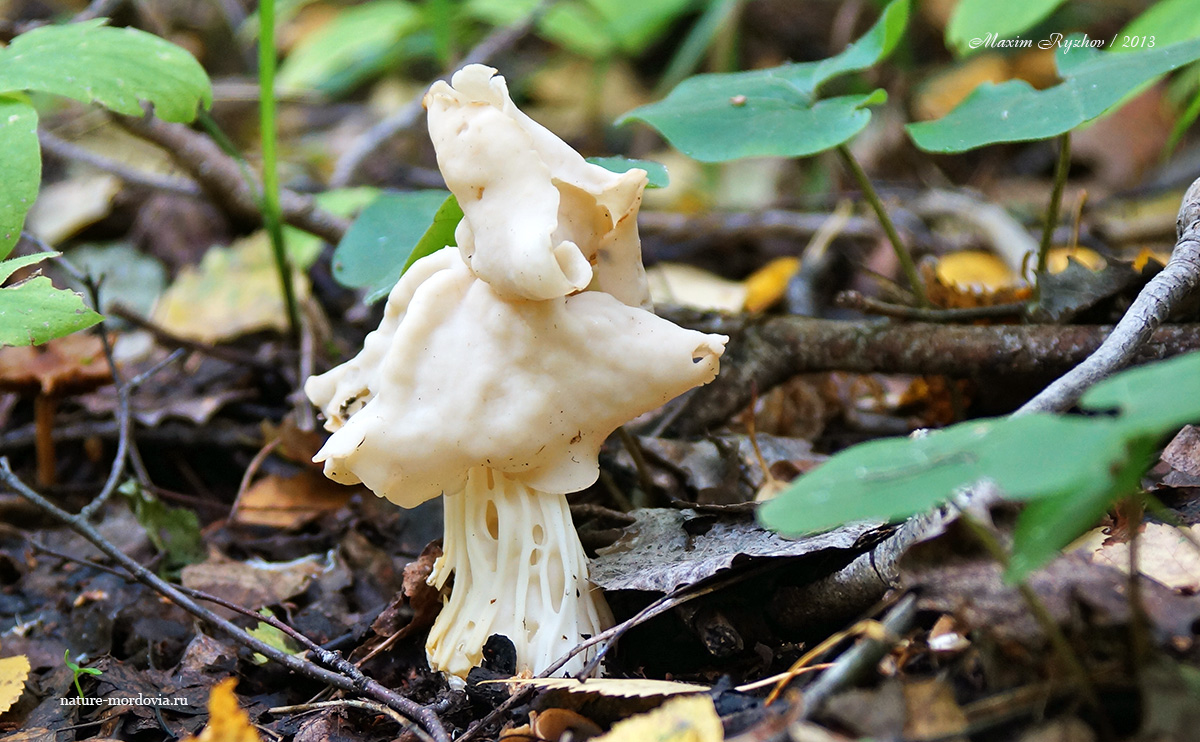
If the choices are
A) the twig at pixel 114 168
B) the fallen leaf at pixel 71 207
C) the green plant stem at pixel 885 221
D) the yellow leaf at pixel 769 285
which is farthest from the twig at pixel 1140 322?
the fallen leaf at pixel 71 207

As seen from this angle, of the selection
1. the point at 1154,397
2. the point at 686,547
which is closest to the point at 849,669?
the point at 1154,397

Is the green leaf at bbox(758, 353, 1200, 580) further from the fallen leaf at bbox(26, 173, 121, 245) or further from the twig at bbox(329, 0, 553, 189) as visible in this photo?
the fallen leaf at bbox(26, 173, 121, 245)

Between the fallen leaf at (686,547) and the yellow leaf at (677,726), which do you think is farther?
the fallen leaf at (686,547)

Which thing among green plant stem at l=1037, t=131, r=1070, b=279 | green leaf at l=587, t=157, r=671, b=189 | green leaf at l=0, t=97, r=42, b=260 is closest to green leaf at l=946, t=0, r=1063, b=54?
green plant stem at l=1037, t=131, r=1070, b=279

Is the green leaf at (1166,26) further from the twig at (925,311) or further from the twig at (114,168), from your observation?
the twig at (114,168)

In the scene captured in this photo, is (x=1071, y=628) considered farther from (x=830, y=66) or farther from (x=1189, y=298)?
(x=830, y=66)
